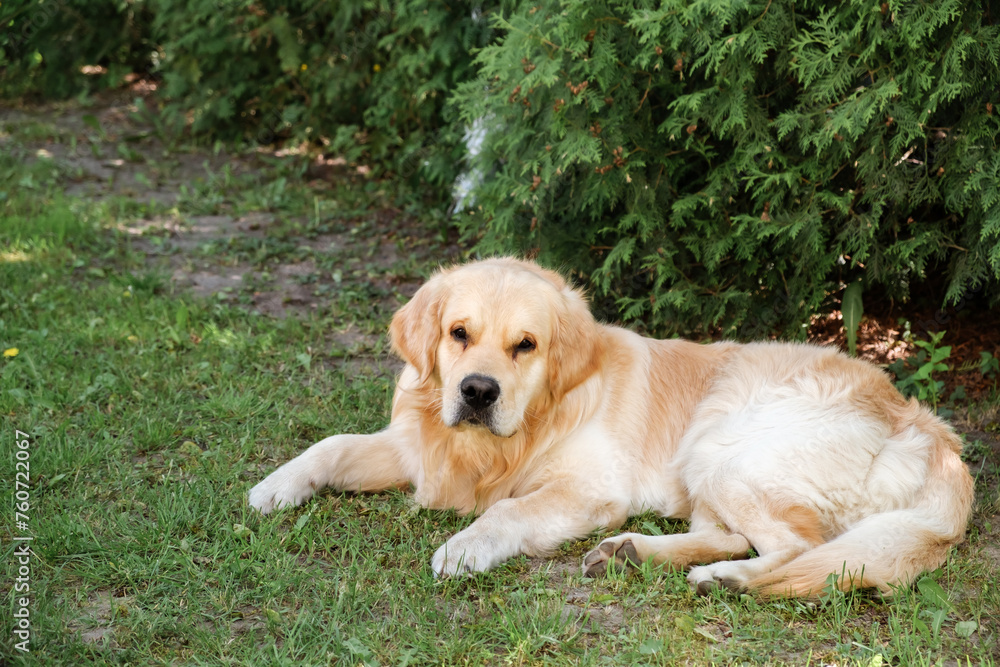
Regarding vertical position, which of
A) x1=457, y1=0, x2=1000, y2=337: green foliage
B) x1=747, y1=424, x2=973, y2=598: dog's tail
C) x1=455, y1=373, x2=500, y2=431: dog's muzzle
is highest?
x1=457, y1=0, x2=1000, y2=337: green foliage

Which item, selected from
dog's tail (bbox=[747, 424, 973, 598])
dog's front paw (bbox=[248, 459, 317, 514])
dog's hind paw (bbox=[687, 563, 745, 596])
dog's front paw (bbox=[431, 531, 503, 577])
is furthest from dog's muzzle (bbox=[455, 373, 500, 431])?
dog's tail (bbox=[747, 424, 973, 598])

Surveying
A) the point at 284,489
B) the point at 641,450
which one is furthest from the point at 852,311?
the point at 284,489

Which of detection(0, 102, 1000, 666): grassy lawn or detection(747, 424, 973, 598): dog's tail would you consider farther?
detection(747, 424, 973, 598): dog's tail

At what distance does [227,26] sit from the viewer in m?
8.52

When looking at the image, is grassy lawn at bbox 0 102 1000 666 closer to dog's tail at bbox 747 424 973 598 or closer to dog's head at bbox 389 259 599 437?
dog's tail at bbox 747 424 973 598

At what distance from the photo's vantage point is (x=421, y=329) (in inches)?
139

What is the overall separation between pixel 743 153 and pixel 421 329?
7.24ft

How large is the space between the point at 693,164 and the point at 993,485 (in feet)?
7.50

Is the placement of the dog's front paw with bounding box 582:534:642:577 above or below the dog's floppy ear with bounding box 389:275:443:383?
below

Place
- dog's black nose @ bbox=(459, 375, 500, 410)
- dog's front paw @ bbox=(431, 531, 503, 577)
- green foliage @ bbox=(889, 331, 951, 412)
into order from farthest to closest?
green foliage @ bbox=(889, 331, 951, 412), dog's black nose @ bbox=(459, 375, 500, 410), dog's front paw @ bbox=(431, 531, 503, 577)

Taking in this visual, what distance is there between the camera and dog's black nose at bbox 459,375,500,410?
10.6 ft

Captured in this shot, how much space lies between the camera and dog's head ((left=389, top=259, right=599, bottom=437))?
130 inches
